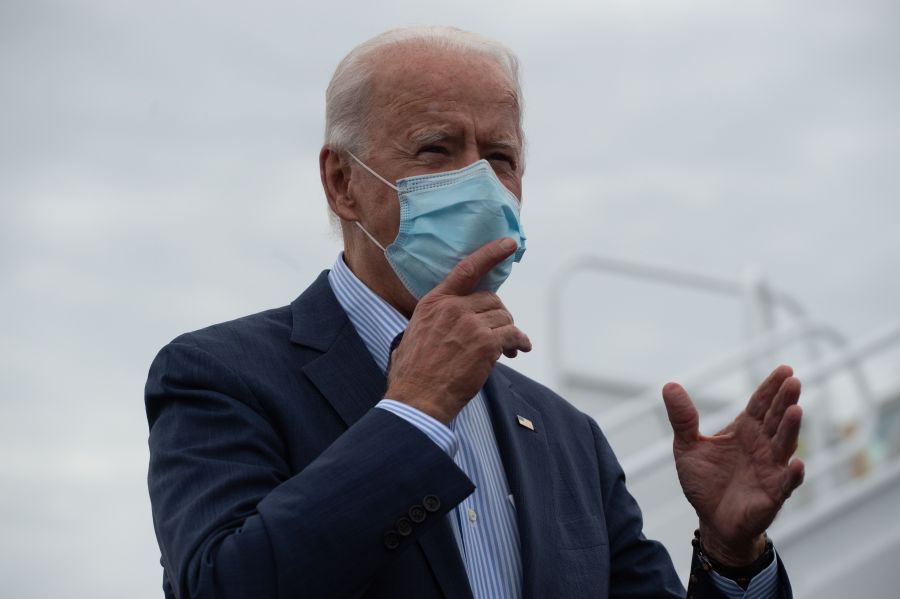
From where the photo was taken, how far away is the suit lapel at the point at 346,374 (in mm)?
2172

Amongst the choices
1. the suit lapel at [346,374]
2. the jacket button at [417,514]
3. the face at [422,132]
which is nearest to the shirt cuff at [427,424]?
the jacket button at [417,514]

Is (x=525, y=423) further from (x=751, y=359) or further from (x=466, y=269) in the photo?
(x=751, y=359)

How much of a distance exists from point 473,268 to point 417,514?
0.49 meters

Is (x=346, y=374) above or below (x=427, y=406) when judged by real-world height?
above

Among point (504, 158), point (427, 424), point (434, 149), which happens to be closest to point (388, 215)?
point (434, 149)

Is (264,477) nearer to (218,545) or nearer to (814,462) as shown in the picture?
(218,545)

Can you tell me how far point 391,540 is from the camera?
198cm

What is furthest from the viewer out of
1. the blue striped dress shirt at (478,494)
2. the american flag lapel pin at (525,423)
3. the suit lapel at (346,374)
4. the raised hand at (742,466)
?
the american flag lapel pin at (525,423)

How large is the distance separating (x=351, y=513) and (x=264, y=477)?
0.24 m

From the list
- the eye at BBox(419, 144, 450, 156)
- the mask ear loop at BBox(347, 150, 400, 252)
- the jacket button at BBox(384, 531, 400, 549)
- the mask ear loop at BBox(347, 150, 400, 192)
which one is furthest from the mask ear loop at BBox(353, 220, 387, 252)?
the jacket button at BBox(384, 531, 400, 549)

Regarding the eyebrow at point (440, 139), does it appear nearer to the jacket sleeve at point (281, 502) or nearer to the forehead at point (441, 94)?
the forehead at point (441, 94)

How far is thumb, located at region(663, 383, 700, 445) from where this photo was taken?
2.52 m

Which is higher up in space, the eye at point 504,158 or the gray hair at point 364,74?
the gray hair at point 364,74

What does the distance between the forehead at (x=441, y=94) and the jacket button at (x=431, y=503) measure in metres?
0.89
